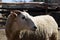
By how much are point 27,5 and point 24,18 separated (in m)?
A: 6.04

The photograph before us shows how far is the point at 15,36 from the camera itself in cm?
639

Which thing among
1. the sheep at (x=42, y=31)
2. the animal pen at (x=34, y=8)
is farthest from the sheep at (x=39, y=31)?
the animal pen at (x=34, y=8)

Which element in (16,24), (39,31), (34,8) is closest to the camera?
(16,24)

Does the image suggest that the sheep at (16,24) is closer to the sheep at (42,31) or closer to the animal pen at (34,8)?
the sheep at (42,31)

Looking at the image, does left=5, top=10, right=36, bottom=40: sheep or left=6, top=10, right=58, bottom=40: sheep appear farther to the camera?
left=6, top=10, right=58, bottom=40: sheep

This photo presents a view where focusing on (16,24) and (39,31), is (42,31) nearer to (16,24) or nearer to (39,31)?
(39,31)

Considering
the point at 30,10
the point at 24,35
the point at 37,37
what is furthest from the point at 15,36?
the point at 30,10

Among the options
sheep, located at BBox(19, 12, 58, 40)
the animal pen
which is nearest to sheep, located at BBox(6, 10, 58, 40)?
sheep, located at BBox(19, 12, 58, 40)

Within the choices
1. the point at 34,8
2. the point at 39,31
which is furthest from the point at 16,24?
the point at 34,8

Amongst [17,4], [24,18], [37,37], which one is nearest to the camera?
[24,18]

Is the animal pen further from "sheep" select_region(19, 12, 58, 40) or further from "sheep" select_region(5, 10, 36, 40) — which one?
"sheep" select_region(5, 10, 36, 40)

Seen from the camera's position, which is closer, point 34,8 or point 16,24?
point 16,24

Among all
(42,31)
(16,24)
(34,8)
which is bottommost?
(34,8)

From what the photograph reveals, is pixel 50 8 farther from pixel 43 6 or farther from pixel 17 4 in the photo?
pixel 17 4
